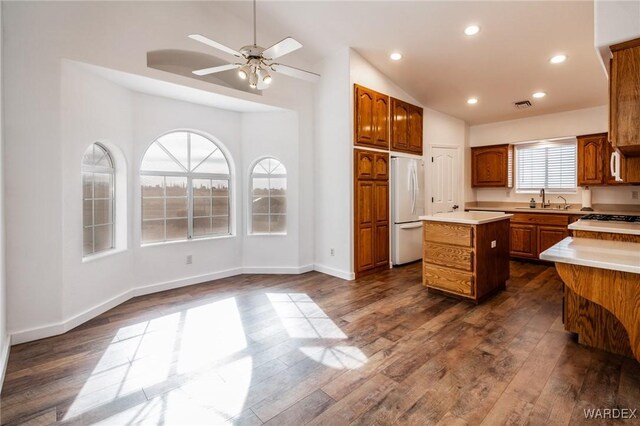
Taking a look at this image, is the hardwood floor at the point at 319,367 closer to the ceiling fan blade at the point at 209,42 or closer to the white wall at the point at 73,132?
the white wall at the point at 73,132

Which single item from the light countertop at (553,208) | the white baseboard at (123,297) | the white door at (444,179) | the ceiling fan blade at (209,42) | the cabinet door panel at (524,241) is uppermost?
the ceiling fan blade at (209,42)

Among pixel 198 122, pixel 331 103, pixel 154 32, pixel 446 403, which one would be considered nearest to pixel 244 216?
pixel 198 122

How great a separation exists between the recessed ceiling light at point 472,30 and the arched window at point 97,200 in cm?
444

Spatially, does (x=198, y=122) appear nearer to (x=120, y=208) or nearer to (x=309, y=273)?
(x=120, y=208)

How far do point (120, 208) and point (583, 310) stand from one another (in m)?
4.87

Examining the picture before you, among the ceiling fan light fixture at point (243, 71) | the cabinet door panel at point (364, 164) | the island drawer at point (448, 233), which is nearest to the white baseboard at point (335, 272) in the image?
the island drawer at point (448, 233)

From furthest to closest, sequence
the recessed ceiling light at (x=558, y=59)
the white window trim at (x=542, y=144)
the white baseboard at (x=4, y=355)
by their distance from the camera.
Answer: the white window trim at (x=542, y=144) → the recessed ceiling light at (x=558, y=59) → the white baseboard at (x=4, y=355)

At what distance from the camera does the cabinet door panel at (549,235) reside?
5.06 meters

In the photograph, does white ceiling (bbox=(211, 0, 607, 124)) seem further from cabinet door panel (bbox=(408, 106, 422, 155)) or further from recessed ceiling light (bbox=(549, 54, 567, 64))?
cabinet door panel (bbox=(408, 106, 422, 155))

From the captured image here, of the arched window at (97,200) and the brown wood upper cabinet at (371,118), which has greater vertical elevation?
the brown wood upper cabinet at (371,118)

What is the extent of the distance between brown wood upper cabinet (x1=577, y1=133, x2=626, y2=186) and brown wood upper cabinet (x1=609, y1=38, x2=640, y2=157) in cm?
405

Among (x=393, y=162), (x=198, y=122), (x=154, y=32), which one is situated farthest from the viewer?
(x=393, y=162)

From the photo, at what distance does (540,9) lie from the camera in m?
3.06

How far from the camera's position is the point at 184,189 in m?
4.32
